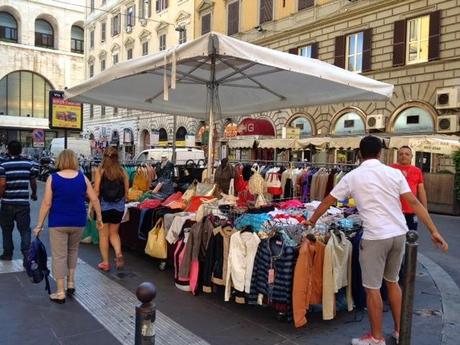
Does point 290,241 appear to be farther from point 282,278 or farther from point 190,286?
point 190,286

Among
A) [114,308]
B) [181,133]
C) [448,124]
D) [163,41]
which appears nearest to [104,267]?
[114,308]

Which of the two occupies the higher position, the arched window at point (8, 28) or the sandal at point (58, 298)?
the arched window at point (8, 28)

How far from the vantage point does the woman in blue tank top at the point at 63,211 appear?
16.2 feet

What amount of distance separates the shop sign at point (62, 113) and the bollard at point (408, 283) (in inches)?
546

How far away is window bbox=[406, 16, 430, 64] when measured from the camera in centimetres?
1825

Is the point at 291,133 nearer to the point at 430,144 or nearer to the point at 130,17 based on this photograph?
the point at 430,144

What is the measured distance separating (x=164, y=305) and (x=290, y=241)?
162 cm

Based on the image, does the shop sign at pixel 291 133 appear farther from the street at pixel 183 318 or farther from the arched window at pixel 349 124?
the street at pixel 183 318

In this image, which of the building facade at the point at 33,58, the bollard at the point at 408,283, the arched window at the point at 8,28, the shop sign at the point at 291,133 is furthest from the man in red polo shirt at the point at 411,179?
the arched window at the point at 8,28

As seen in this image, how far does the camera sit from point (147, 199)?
7.38m

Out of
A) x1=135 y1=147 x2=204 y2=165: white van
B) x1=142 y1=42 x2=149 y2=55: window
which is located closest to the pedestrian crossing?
x1=135 y1=147 x2=204 y2=165: white van

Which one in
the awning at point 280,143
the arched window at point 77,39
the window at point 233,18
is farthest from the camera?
the arched window at point 77,39

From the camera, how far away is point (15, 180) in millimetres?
6391

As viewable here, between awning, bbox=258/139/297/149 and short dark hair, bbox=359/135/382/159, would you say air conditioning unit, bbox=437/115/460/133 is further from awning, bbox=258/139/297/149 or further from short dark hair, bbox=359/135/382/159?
short dark hair, bbox=359/135/382/159
